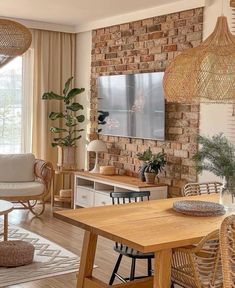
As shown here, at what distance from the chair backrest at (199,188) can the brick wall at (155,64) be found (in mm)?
972

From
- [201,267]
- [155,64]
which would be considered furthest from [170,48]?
[201,267]

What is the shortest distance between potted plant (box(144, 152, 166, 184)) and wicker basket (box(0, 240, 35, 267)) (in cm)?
185

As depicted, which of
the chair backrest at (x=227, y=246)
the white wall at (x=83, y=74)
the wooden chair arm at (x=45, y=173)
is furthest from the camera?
the white wall at (x=83, y=74)

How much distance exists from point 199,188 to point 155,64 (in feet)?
7.20

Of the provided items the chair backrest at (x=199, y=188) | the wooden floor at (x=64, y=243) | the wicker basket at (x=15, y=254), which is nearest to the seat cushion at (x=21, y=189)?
the wooden floor at (x=64, y=243)

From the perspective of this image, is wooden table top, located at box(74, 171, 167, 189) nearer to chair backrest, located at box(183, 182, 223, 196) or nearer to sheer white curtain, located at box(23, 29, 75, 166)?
sheer white curtain, located at box(23, 29, 75, 166)

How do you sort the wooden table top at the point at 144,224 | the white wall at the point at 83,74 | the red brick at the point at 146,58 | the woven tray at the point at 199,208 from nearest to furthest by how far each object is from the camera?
the wooden table top at the point at 144,224
the woven tray at the point at 199,208
the red brick at the point at 146,58
the white wall at the point at 83,74

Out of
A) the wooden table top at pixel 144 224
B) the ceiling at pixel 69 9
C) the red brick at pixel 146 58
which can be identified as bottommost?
the wooden table top at pixel 144 224

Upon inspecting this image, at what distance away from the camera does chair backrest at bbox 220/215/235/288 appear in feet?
8.19

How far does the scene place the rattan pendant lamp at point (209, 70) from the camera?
10.1ft

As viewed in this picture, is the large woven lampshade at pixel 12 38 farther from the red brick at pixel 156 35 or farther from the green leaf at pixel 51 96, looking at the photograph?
the green leaf at pixel 51 96

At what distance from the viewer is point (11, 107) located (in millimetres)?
7398

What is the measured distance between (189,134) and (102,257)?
175 cm

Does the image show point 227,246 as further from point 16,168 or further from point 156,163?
point 16,168
